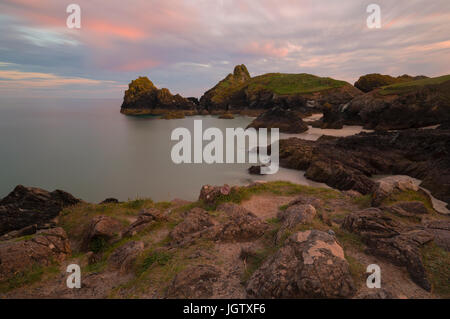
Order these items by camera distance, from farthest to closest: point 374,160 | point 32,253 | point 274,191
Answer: point 374,160
point 274,191
point 32,253

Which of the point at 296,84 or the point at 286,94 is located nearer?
the point at 286,94

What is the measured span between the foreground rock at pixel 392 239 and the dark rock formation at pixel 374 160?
9.49 meters

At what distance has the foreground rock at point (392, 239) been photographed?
6469 millimetres

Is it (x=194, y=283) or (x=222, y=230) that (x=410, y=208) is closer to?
(x=222, y=230)

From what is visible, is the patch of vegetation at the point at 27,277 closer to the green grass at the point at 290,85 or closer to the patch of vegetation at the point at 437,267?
the patch of vegetation at the point at 437,267

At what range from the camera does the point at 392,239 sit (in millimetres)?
7562

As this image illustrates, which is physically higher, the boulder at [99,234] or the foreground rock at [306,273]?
the foreground rock at [306,273]

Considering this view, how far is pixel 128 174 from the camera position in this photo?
27.5 metres

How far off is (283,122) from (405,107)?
76.2 feet

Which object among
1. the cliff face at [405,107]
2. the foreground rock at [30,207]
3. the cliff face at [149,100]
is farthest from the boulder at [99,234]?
the cliff face at [149,100]

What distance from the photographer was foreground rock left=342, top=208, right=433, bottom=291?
6.47 meters

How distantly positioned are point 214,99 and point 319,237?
117527 millimetres

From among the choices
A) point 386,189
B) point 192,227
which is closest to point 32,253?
point 192,227
